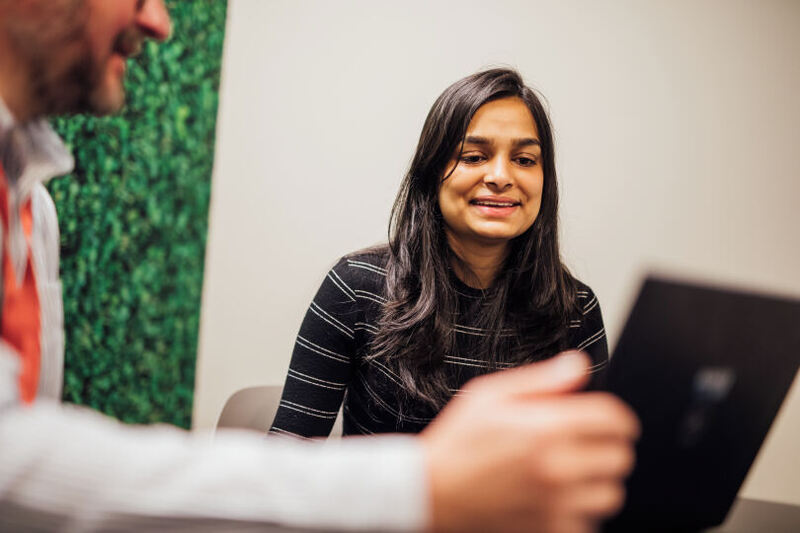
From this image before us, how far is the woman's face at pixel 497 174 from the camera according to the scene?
3.91ft

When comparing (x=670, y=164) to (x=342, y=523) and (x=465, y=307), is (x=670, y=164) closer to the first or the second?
(x=465, y=307)

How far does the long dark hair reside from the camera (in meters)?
1.20

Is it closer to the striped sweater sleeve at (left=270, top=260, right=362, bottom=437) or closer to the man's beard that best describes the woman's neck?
the striped sweater sleeve at (left=270, top=260, right=362, bottom=437)

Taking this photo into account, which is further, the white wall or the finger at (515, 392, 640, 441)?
the white wall

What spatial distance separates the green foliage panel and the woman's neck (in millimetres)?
983

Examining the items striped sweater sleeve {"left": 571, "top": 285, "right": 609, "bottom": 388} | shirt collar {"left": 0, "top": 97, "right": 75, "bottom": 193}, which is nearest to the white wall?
striped sweater sleeve {"left": 571, "top": 285, "right": 609, "bottom": 388}

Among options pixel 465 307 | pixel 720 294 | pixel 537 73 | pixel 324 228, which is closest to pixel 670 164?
pixel 537 73

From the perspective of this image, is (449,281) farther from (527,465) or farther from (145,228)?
(145,228)

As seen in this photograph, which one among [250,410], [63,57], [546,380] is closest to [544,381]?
[546,380]

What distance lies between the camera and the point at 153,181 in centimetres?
173

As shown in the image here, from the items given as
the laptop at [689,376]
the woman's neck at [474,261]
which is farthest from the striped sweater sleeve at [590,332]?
the laptop at [689,376]

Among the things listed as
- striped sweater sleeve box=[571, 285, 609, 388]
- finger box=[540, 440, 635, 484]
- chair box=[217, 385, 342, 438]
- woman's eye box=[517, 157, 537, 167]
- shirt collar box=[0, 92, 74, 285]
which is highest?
woman's eye box=[517, 157, 537, 167]

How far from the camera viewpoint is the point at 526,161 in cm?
124

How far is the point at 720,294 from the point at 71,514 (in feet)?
1.76
